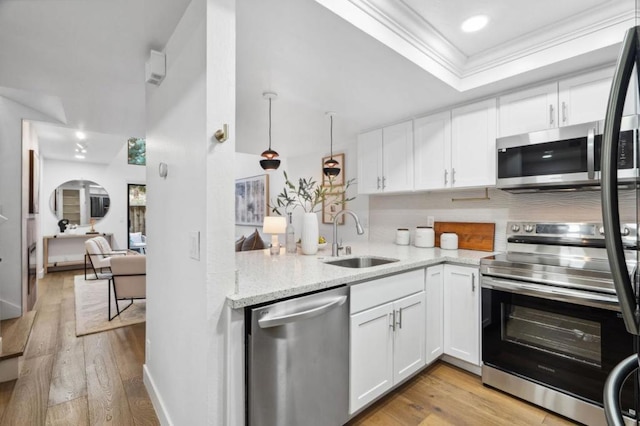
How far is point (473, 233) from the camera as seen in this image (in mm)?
2834

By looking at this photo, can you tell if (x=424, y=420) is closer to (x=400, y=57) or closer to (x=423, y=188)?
(x=423, y=188)

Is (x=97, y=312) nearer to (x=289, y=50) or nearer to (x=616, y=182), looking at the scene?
(x=289, y=50)

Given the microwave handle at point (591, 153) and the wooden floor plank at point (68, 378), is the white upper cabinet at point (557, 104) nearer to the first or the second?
the microwave handle at point (591, 153)

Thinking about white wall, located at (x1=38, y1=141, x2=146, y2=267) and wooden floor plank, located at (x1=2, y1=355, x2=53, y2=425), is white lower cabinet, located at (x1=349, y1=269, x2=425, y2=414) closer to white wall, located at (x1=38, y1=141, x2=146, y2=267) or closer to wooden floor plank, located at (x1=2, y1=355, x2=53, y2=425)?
wooden floor plank, located at (x1=2, y1=355, x2=53, y2=425)

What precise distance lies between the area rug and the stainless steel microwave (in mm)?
3991

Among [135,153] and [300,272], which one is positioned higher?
[135,153]

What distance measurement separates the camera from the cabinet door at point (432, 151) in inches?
109

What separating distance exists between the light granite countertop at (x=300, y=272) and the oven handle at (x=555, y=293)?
213 millimetres

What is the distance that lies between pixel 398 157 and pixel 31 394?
11.6 feet

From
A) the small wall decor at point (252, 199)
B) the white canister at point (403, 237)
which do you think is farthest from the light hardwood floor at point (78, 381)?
the small wall decor at point (252, 199)

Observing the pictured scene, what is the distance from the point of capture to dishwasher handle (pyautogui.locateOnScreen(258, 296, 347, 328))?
1.31 meters

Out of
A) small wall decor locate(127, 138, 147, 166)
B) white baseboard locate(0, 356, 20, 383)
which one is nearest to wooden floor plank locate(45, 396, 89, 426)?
white baseboard locate(0, 356, 20, 383)

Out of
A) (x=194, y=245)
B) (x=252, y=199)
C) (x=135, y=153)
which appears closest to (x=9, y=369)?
(x=194, y=245)

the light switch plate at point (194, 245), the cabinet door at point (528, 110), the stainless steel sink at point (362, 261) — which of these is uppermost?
the cabinet door at point (528, 110)
